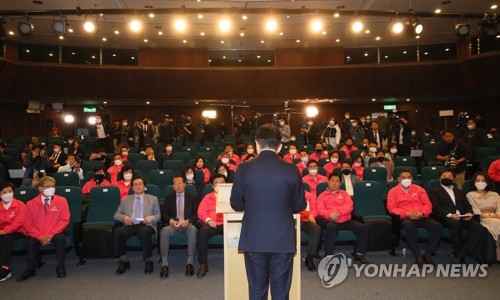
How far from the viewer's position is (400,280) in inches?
199

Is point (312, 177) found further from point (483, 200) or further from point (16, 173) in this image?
point (16, 173)

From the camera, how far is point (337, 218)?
5957mm

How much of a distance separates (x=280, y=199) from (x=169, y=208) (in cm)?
368

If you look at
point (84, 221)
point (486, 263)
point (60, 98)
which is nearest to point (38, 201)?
point (84, 221)

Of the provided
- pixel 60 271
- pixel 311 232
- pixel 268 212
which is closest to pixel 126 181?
pixel 60 271

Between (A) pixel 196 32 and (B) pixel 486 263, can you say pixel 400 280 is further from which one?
(A) pixel 196 32

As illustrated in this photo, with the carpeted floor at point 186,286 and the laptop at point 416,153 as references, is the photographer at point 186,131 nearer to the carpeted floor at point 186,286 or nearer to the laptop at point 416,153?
the laptop at point 416,153

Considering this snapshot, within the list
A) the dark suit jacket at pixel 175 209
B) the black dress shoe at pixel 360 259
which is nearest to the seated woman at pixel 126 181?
the dark suit jacket at pixel 175 209

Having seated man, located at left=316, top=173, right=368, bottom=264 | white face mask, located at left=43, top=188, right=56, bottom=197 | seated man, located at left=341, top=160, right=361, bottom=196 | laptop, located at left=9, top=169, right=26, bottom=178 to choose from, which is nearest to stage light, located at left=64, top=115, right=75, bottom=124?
laptop, located at left=9, top=169, right=26, bottom=178

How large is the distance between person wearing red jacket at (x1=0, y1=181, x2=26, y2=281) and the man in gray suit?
4.46ft

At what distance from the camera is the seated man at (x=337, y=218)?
5.86m

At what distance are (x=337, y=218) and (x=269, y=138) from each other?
342 cm

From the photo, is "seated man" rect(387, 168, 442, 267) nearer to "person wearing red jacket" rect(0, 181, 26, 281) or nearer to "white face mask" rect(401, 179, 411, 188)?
"white face mask" rect(401, 179, 411, 188)

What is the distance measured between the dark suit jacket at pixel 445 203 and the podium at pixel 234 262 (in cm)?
326
